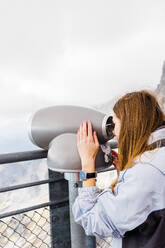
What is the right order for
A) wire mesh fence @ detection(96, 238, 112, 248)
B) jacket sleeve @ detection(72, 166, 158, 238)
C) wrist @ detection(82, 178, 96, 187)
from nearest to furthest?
1. jacket sleeve @ detection(72, 166, 158, 238)
2. wrist @ detection(82, 178, 96, 187)
3. wire mesh fence @ detection(96, 238, 112, 248)

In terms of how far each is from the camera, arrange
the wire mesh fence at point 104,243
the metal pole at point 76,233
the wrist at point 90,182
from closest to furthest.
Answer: the wrist at point 90,182, the metal pole at point 76,233, the wire mesh fence at point 104,243

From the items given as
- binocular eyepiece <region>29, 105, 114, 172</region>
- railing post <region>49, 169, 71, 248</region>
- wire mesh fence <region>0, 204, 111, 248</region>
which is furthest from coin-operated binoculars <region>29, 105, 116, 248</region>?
wire mesh fence <region>0, 204, 111, 248</region>

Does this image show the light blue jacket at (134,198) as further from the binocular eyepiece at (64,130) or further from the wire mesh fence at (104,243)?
the wire mesh fence at (104,243)

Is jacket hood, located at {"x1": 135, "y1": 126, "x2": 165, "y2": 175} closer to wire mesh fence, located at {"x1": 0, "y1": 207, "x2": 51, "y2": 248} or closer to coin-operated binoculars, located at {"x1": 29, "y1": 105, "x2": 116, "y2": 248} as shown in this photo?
coin-operated binoculars, located at {"x1": 29, "y1": 105, "x2": 116, "y2": 248}

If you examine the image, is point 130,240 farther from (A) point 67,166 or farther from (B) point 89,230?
(A) point 67,166

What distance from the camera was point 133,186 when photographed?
58 centimetres

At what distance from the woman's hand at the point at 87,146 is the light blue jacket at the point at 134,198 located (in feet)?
0.37

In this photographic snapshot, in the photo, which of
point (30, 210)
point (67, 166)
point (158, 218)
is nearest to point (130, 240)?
point (158, 218)

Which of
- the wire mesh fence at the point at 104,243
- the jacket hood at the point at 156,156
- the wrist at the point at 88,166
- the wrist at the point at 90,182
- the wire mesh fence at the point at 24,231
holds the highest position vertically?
the jacket hood at the point at 156,156

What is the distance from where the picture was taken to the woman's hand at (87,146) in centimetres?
74

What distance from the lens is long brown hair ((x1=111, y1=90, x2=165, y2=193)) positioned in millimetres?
663

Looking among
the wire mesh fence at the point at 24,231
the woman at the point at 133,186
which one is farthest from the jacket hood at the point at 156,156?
the wire mesh fence at the point at 24,231

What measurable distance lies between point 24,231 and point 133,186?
53 cm

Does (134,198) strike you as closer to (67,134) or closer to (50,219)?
(67,134)
